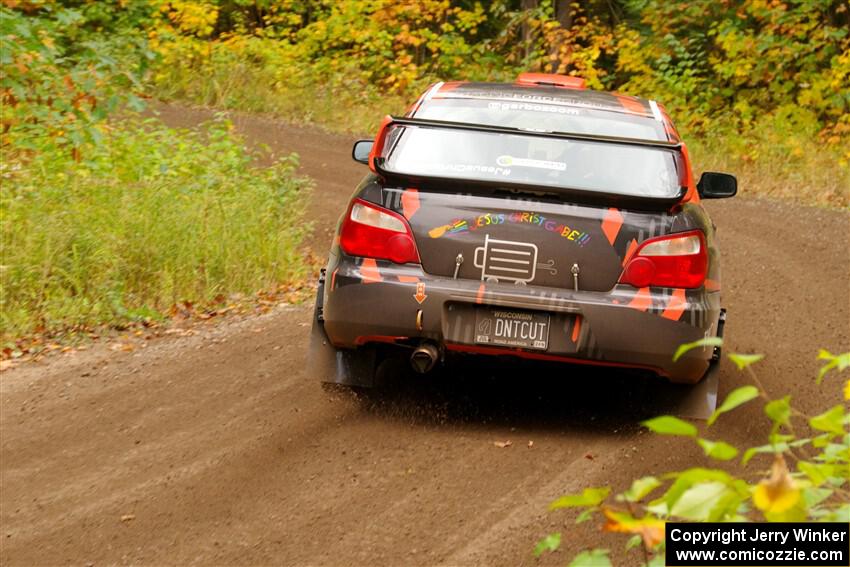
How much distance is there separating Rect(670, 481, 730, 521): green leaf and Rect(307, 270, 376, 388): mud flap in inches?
178

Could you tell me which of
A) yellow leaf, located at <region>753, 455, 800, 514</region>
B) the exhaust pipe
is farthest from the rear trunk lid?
yellow leaf, located at <region>753, 455, 800, 514</region>

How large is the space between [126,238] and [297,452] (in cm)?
405

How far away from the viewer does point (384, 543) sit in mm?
4621

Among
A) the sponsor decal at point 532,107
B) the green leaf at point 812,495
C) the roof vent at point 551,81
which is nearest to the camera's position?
the green leaf at point 812,495

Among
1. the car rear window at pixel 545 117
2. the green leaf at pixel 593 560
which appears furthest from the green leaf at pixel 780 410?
the car rear window at pixel 545 117

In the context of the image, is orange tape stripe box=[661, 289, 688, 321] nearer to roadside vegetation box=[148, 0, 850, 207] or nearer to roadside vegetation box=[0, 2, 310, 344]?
roadside vegetation box=[0, 2, 310, 344]

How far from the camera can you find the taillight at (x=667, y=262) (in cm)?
570

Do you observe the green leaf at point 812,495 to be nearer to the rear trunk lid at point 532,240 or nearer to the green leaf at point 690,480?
the green leaf at point 690,480

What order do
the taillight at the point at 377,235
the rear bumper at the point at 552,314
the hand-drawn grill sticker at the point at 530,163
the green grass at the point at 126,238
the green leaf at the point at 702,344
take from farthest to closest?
the green grass at the point at 126,238 < the hand-drawn grill sticker at the point at 530,163 < the taillight at the point at 377,235 < the rear bumper at the point at 552,314 < the green leaf at the point at 702,344

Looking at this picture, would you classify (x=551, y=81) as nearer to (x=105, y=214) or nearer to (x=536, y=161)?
(x=536, y=161)

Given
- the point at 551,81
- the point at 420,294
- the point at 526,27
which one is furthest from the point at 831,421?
the point at 526,27

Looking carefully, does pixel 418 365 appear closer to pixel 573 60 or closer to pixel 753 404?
pixel 753 404

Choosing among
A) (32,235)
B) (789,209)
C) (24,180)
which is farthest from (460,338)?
(789,209)

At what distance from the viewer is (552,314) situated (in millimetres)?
5684
